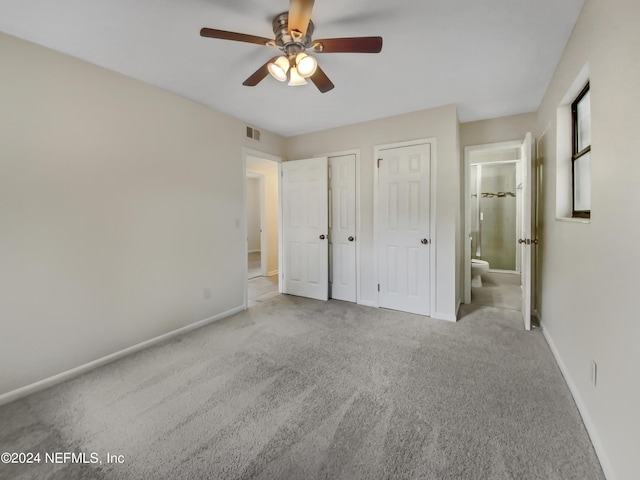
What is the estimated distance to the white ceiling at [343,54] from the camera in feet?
5.28

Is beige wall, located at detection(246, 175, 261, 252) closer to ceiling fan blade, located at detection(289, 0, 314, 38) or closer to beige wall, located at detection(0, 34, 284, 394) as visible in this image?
beige wall, located at detection(0, 34, 284, 394)

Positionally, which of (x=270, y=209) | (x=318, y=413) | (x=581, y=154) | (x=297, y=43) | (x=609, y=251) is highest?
(x=297, y=43)

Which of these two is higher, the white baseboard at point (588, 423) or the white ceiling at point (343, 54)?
the white ceiling at point (343, 54)

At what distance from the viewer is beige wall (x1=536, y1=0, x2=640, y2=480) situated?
3.51 feet

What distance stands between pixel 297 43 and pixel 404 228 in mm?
2301

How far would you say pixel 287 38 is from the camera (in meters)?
1.69

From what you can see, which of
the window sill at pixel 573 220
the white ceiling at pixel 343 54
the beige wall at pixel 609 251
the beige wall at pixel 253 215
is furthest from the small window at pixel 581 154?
the beige wall at pixel 253 215

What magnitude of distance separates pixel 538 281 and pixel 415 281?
1.35 meters

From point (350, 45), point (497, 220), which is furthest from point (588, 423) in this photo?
point (497, 220)

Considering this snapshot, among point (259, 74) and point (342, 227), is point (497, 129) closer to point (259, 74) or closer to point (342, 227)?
point (342, 227)

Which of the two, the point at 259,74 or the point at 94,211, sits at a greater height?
the point at 259,74

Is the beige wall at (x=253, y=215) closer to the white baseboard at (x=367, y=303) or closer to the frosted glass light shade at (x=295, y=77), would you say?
the white baseboard at (x=367, y=303)

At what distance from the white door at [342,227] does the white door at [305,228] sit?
12 cm

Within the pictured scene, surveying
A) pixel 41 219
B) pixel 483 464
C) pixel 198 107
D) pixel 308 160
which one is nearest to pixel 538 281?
pixel 483 464
